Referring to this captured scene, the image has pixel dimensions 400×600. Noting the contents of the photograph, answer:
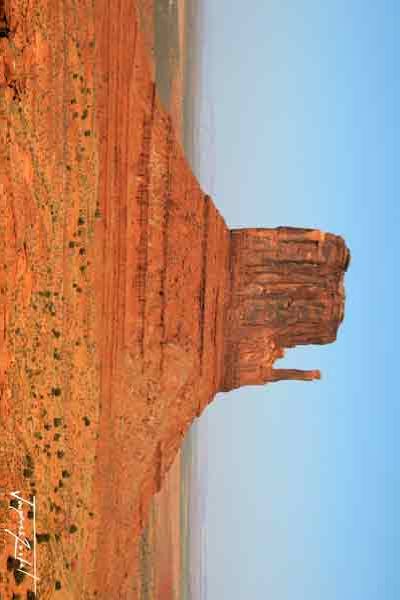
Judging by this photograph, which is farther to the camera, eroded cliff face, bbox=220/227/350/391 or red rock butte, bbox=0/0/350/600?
eroded cliff face, bbox=220/227/350/391

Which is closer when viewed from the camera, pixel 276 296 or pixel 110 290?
pixel 110 290

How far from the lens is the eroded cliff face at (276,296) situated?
15383 millimetres

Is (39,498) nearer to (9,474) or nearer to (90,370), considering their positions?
(9,474)

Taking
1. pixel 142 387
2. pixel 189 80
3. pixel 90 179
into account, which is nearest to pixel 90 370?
pixel 142 387

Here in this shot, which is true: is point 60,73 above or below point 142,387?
above

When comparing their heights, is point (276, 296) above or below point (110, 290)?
above

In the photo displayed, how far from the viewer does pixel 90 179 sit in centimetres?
1219

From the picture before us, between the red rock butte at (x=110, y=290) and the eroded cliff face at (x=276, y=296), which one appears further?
the eroded cliff face at (x=276, y=296)

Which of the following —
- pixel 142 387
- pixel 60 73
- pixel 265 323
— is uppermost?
pixel 60 73

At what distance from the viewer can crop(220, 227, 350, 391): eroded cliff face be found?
15383mm

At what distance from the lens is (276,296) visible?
1559 centimetres

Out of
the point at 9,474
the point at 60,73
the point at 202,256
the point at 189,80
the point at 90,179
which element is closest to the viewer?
the point at 9,474

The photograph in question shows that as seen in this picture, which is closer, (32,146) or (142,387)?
(32,146)

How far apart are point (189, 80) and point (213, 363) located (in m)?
21.3
